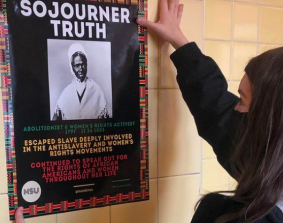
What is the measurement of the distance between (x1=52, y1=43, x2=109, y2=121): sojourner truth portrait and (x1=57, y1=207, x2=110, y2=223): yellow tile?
224 millimetres

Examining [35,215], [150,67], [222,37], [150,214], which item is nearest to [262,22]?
[222,37]

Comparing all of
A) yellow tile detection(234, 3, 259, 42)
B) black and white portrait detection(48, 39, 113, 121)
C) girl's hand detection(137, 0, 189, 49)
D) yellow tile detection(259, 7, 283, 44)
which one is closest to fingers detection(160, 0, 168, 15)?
girl's hand detection(137, 0, 189, 49)

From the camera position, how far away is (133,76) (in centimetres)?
68

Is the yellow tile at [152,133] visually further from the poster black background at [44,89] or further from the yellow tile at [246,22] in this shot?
the yellow tile at [246,22]

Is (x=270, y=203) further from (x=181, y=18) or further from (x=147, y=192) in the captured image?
(x=181, y=18)

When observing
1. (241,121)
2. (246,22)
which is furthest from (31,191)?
(246,22)

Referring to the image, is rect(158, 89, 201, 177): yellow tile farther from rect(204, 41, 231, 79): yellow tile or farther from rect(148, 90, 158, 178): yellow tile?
rect(204, 41, 231, 79): yellow tile

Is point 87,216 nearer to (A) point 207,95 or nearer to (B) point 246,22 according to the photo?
(A) point 207,95

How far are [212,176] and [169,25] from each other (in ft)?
1.50

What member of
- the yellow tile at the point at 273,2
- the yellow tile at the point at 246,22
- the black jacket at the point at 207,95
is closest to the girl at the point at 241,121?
the black jacket at the point at 207,95

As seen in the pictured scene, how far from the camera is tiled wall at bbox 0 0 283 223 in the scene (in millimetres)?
712

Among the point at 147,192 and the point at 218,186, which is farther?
the point at 218,186

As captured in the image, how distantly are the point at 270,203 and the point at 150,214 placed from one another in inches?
13.8

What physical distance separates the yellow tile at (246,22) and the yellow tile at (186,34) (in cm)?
14
